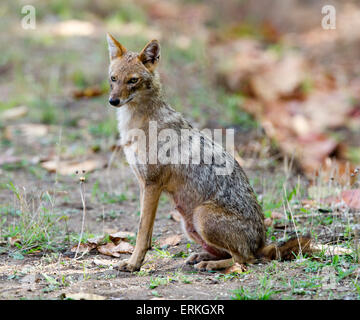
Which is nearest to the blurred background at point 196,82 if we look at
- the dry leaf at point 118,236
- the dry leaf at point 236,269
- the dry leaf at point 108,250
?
the dry leaf at point 118,236

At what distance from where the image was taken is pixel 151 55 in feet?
18.9

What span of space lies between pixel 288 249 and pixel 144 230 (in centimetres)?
147

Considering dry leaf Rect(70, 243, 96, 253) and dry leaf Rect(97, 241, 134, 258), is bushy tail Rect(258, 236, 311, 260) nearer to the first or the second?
dry leaf Rect(97, 241, 134, 258)

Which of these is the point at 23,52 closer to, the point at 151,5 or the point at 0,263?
the point at 151,5

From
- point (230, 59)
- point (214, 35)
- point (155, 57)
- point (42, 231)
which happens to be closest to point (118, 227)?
point (42, 231)

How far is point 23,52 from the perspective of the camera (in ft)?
41.7

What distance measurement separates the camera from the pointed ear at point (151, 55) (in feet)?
18.7

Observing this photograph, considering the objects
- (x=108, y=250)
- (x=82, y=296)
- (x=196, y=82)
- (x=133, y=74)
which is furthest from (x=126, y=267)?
(x=196, y=82)

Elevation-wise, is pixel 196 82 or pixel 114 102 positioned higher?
pixel 196 82

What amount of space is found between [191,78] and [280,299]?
9.24 m

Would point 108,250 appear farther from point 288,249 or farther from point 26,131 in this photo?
point 26,131

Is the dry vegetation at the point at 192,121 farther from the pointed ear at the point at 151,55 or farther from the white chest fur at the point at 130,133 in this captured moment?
the pointed ear at the point at 151,55

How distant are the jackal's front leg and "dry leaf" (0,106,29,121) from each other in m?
5.99

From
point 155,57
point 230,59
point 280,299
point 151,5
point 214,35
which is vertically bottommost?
point 280,299
